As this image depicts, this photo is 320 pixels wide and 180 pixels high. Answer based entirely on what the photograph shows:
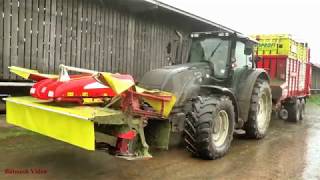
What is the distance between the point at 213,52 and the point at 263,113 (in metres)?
2.30

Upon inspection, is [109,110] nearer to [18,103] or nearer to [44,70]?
[18,103]

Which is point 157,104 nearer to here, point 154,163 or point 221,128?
point 154,163

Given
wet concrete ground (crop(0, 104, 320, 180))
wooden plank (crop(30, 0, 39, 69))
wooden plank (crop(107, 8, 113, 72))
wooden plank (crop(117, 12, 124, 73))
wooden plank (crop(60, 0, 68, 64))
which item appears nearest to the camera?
wet concrete ground (crop(0, 104, 320, 180))

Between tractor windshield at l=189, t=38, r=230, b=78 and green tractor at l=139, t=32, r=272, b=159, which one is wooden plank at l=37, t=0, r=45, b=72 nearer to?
green tractor at l=139, t=32, r=272, b=159

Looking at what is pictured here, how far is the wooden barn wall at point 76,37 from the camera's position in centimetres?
863

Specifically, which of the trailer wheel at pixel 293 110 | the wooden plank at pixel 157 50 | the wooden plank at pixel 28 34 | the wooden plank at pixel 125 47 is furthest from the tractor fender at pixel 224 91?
the trailer wheel at pixel 293 110

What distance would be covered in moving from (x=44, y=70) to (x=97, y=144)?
392cm

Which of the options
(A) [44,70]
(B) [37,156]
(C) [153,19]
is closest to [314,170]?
(B) [37,156]

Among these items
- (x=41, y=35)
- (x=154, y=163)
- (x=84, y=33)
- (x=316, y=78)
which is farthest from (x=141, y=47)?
(x=316, y=78)

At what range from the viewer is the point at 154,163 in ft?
22.1

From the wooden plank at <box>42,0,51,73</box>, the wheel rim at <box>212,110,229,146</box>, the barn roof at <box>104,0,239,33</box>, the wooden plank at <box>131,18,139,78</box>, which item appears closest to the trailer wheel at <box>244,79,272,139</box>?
the wheel rim at <box>212,110,229,146</box>

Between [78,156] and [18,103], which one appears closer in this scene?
[18,103]

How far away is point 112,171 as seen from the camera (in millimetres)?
6098

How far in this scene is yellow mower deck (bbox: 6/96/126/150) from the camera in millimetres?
5176
